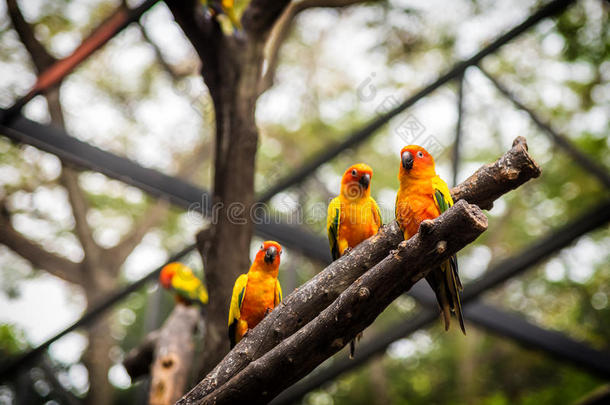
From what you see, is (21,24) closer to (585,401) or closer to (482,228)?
(482,228)

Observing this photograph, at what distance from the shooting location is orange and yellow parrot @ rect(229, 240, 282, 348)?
3.48 m

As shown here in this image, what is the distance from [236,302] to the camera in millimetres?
3482

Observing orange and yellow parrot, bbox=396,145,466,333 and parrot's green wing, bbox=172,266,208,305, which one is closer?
orange and yellow parrot, bbox=396,145,466,333

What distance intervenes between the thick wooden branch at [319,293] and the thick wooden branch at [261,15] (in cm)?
218

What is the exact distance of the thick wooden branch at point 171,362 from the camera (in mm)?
5031

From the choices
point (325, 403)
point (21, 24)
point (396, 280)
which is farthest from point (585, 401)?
point (21, 24)

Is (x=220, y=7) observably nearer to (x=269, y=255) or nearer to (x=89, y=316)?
(x=269, y=255)

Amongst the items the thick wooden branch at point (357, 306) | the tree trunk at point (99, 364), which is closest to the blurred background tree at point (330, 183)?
the tree trunk at point (99, 364)

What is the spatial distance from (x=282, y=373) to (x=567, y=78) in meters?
Answer: 7.12

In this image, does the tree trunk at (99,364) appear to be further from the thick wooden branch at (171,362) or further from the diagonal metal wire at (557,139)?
the diagonal metal wire at (557,139)

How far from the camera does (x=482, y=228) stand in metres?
2.17

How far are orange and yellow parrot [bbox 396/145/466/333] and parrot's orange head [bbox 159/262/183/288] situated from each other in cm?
426

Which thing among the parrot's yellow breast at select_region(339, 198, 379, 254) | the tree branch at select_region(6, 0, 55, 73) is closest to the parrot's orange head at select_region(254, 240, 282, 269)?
the parrot's yellow breast at select_region(339, 198, 379, 254)

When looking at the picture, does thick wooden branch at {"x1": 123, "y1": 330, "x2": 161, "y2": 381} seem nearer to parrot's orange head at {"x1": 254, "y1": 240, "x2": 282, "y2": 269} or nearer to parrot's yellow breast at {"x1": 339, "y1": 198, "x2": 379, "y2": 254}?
parrot's orange head at {"x1": 254, "y1": 240, "x2": 282, "y2": 269}
